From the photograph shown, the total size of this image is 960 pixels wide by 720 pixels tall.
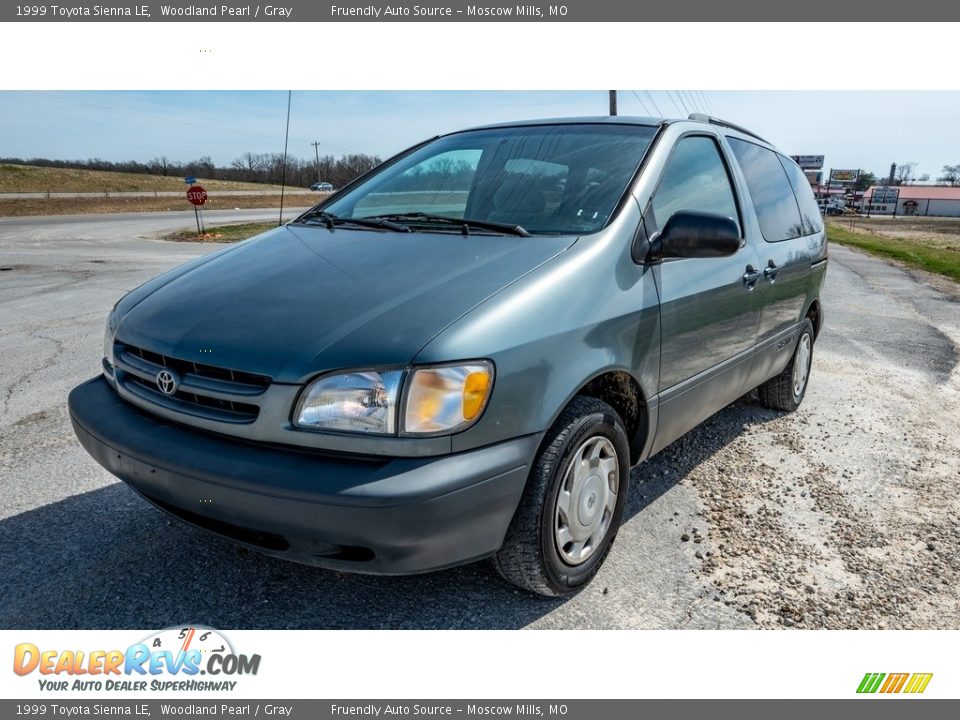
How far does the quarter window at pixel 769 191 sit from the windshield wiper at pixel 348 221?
2.00 m

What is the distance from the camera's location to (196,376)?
2123mm

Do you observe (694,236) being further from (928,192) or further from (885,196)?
(928,192)

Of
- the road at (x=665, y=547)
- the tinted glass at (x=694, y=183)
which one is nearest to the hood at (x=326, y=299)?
the tinted glass at (x=694, y=183)

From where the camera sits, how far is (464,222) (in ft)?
8.98

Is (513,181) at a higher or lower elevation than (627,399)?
higher

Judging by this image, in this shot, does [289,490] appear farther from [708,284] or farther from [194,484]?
[708,284]

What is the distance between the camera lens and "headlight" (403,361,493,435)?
73.3 inches

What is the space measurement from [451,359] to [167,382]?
0.98m

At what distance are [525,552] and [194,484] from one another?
1038 millimetres

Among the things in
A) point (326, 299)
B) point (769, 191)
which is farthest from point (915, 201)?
point (326, 299)

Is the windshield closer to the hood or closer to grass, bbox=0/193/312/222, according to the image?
the hood

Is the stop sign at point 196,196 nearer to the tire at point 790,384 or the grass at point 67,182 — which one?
the tire at point 790,384

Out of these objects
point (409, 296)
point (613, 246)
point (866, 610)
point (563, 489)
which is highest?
point (613, 246)

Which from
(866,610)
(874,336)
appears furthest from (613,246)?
(874,336)
